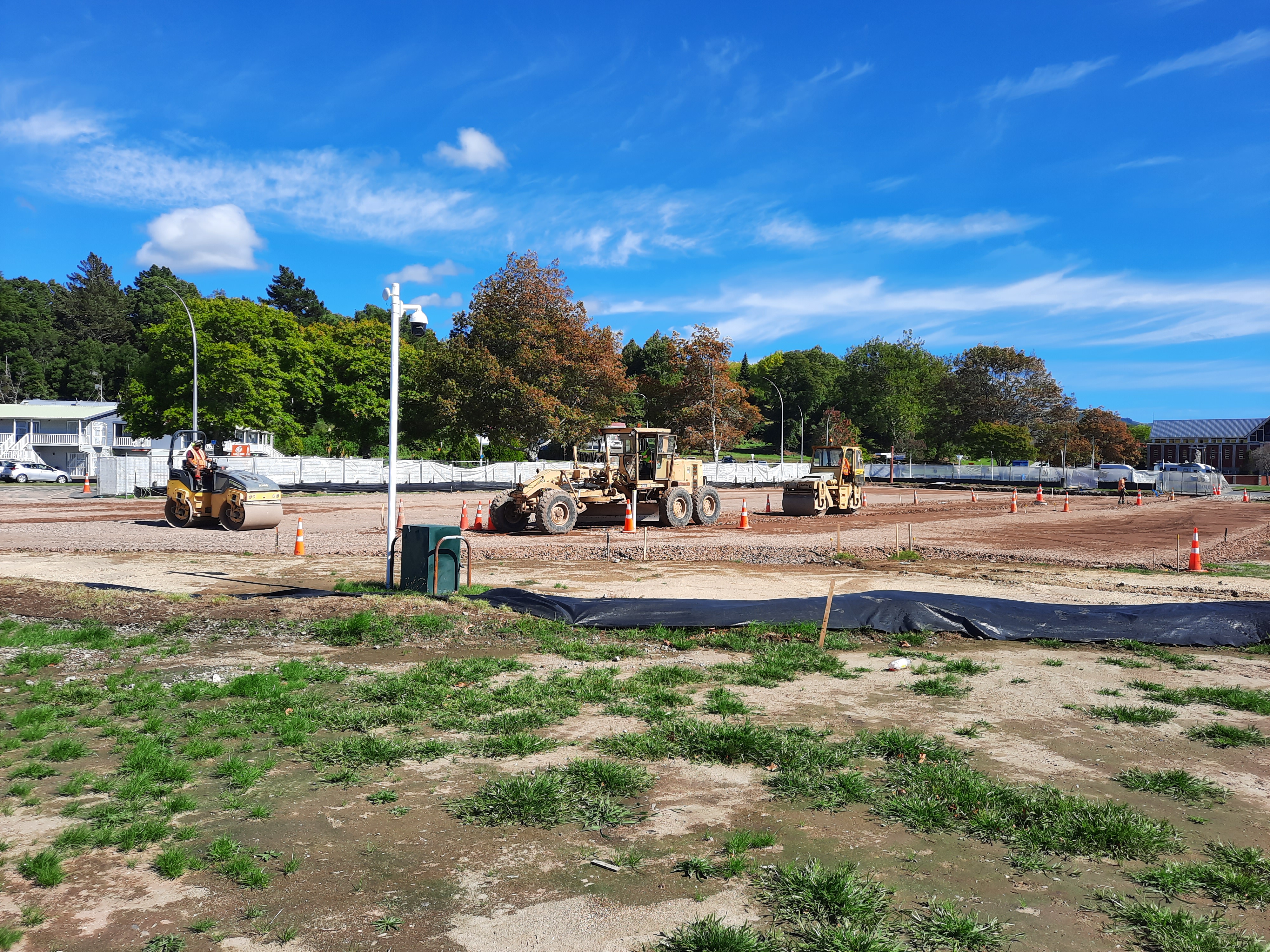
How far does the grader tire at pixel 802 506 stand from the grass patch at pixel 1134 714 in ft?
73.3

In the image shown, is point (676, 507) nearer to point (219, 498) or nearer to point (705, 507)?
point (705, 507)

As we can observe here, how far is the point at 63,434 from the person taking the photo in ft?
220

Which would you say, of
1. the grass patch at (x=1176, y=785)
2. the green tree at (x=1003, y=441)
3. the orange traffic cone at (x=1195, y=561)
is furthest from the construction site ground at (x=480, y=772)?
the green tree at (x=1003, y=441)

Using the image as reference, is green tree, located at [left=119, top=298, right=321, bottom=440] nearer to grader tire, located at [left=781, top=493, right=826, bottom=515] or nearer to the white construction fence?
the white construction fence

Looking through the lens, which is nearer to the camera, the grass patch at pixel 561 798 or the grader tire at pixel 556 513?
the grass patch at pixel 561 798

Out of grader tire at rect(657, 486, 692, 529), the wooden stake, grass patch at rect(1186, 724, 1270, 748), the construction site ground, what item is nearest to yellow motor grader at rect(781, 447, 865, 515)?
grader tire at rect(657, 486, 692, 529)

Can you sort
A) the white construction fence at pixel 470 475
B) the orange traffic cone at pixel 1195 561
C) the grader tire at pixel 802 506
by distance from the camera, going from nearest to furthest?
1. the orange traffic cone at pixel 1195 561
2. the grader tire at pixel 802 506
3. the white construction fence at pixel 470 475

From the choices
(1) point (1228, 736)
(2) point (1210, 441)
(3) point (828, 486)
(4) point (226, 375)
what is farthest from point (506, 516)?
(2) point (1210, 441)

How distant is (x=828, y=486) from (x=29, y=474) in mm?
48489

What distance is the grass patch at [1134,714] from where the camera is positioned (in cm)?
624

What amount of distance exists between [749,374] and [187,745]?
402 ft

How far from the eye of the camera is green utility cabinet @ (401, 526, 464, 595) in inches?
424

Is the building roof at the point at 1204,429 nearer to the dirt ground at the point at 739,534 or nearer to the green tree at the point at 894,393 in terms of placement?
the green tree at the point at 894,393

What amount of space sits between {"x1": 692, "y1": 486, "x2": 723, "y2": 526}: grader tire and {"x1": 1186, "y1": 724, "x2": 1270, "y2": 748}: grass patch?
18.3m
